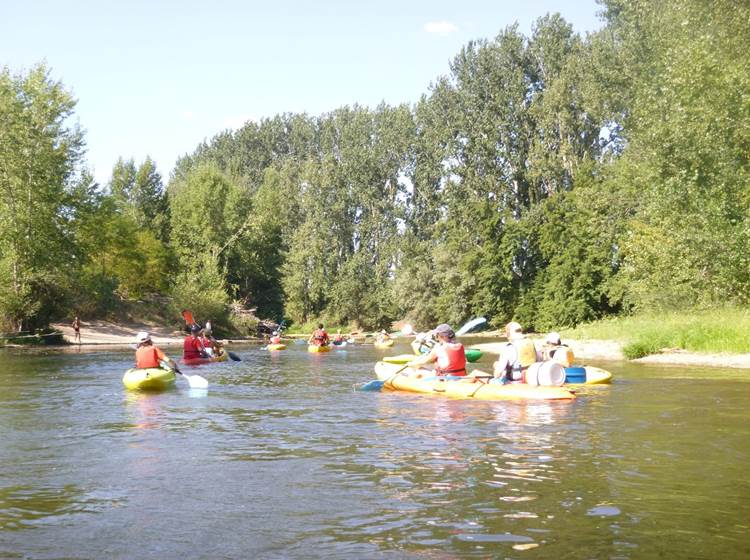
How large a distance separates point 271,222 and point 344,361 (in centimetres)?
4241

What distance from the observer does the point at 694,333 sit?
77.2ft

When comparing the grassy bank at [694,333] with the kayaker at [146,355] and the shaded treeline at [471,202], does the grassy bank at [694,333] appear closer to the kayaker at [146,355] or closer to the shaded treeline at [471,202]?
the shaded treeline at [471,202]


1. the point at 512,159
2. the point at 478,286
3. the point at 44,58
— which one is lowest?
the point at 478,286

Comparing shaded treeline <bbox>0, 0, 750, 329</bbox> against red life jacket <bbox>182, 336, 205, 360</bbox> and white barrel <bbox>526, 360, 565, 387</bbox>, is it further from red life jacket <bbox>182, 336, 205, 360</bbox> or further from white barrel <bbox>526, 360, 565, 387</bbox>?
red life jacket <bbox>182, 336, 205, 360</bbox>

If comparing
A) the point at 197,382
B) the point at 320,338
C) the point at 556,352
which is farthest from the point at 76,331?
the point at 556,352

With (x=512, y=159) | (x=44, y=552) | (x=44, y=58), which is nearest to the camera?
(x=44, y=552)

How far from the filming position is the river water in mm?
5953

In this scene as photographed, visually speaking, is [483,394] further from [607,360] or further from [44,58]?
[44,58]

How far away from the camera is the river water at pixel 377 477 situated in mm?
5953

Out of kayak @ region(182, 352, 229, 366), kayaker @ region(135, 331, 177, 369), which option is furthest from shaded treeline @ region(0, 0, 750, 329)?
kayaker @ region(135, 331, 177, 369)

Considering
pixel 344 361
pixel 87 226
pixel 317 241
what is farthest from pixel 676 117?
pixel 317 241

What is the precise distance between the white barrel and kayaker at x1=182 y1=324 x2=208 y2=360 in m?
12.9

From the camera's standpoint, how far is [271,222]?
67.8m

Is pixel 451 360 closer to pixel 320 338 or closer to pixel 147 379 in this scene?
pixel 147 379
